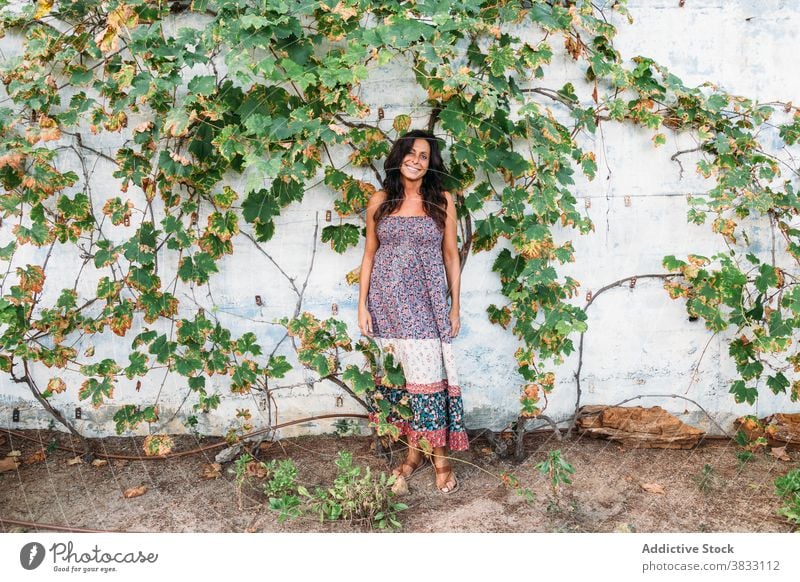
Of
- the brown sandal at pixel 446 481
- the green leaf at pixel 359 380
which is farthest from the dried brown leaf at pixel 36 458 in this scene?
the brown sandal at pixel 446 481

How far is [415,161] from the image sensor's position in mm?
2475

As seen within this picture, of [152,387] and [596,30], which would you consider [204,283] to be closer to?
[152,387]

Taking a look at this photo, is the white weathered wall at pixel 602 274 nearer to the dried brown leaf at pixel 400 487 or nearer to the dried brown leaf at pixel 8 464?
the dried brown leaf at pixel 8 464

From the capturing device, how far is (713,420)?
2.95 meters

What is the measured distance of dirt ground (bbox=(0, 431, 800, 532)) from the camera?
2318mm

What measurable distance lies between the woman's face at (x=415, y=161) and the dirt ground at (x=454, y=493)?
1234 mm

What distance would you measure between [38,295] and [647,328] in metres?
2.75

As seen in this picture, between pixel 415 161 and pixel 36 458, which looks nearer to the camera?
pixel 415 161

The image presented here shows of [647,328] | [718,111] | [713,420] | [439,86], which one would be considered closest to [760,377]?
[713,420]

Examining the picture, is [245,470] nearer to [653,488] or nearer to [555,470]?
[555,470]

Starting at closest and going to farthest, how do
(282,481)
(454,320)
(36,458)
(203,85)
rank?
1. (203,85)
2. (282,481)
3. (454,320)
4. (36,458)

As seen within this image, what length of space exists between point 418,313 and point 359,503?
744 mm

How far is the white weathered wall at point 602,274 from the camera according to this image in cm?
272

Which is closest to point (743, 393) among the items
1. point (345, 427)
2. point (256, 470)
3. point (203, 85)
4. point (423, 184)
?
point (423, 184)
